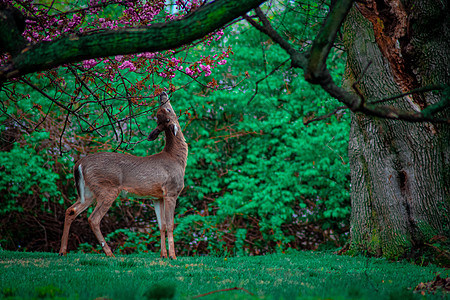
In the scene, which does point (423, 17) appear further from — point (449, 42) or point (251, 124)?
point (251, 124)

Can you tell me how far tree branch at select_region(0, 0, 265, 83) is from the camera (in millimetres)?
3744

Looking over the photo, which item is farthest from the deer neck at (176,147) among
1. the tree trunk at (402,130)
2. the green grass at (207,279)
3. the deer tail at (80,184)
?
the tree trunk at (402,130)

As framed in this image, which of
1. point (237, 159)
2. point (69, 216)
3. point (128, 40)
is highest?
point (237, 159)

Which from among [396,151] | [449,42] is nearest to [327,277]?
[396,151]

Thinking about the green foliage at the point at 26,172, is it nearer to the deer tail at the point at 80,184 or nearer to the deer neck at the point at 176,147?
the deer tail at the point at 80,184

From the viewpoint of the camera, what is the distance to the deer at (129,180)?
768 cm

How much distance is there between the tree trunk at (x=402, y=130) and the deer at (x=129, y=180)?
347 centimetres

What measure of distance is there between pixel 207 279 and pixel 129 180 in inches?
137

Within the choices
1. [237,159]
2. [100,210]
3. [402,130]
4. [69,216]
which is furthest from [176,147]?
[237,159]

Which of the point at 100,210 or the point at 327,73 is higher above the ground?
the point at 327,73

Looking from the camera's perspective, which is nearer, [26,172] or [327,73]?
[327,73]

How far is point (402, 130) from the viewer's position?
692 cm

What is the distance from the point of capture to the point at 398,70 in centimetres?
704

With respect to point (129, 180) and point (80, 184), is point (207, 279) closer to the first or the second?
point (129, 180)
